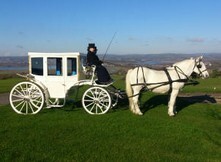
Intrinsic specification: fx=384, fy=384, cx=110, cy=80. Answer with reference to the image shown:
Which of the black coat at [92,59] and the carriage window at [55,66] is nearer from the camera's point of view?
the black coat at [92,59]

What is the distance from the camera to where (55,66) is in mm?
15102

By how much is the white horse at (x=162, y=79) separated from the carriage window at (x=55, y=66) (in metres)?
2.67

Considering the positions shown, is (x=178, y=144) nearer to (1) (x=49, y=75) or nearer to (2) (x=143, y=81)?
(2) (x=143, y=81)

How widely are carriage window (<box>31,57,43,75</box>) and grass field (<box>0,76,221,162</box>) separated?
165 centimetres

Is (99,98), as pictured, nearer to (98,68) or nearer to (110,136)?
(98,68)

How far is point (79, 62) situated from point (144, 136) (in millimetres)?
4731

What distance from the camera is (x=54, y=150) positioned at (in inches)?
388

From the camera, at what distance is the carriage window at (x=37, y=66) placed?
15023 mm

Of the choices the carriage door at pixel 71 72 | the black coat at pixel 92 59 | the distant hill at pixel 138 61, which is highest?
the black coat at pixel 92 59

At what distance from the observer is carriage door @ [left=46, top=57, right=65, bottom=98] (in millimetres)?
14844

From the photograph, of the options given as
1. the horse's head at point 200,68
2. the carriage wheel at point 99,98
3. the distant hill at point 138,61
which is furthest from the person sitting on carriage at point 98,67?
the horse's head at point 200,68

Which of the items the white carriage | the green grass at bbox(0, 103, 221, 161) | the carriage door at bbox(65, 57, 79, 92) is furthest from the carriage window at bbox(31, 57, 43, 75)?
the green grass at bbox(0, 103, 221, 161)

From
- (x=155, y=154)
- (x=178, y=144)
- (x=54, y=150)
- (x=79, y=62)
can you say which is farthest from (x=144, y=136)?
(x=79, y=62)

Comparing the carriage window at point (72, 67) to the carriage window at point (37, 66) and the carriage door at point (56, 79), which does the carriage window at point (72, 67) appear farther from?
the carriage window at point (37, 66)
